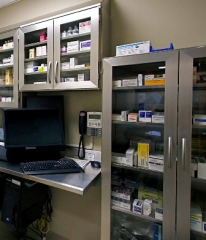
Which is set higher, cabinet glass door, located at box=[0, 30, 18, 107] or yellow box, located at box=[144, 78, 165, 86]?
cabinet glass door, located at box=[0, 30, 18, 107]

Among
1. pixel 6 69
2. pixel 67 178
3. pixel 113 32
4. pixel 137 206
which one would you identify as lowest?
pixel 137 206

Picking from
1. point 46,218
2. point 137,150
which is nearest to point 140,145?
point 137,150

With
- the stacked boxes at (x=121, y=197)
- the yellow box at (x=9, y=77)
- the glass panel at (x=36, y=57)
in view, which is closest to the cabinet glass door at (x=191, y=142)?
the stacked boxes at (x=121, y=197)

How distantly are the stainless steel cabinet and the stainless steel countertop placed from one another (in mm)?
755

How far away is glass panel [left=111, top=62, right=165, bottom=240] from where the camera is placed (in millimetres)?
1311

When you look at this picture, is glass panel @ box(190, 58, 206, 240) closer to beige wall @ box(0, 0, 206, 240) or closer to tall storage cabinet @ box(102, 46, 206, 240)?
tall storage cabinet @ box(102, 46, 206, 240)

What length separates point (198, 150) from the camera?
1.23 meters

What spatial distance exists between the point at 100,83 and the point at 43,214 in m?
1.71

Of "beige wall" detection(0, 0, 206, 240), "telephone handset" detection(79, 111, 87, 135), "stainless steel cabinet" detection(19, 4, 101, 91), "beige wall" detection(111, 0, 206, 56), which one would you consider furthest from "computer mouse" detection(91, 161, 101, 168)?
"beige wall" detection(111, 0, 206, 56)

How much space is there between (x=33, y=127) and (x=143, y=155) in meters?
1.12

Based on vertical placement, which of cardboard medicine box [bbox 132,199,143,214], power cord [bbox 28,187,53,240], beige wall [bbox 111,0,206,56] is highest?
beige wall [bbox 111,0,206,56]

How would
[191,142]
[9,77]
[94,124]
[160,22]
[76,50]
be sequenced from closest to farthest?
[191,142], [160,22], [76,50], [94,124], [9,77]

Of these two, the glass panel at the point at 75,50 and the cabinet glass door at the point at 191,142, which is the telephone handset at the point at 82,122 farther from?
the cabinet glass door at the point at 191,142

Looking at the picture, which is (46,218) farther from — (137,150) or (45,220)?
(137,150)
